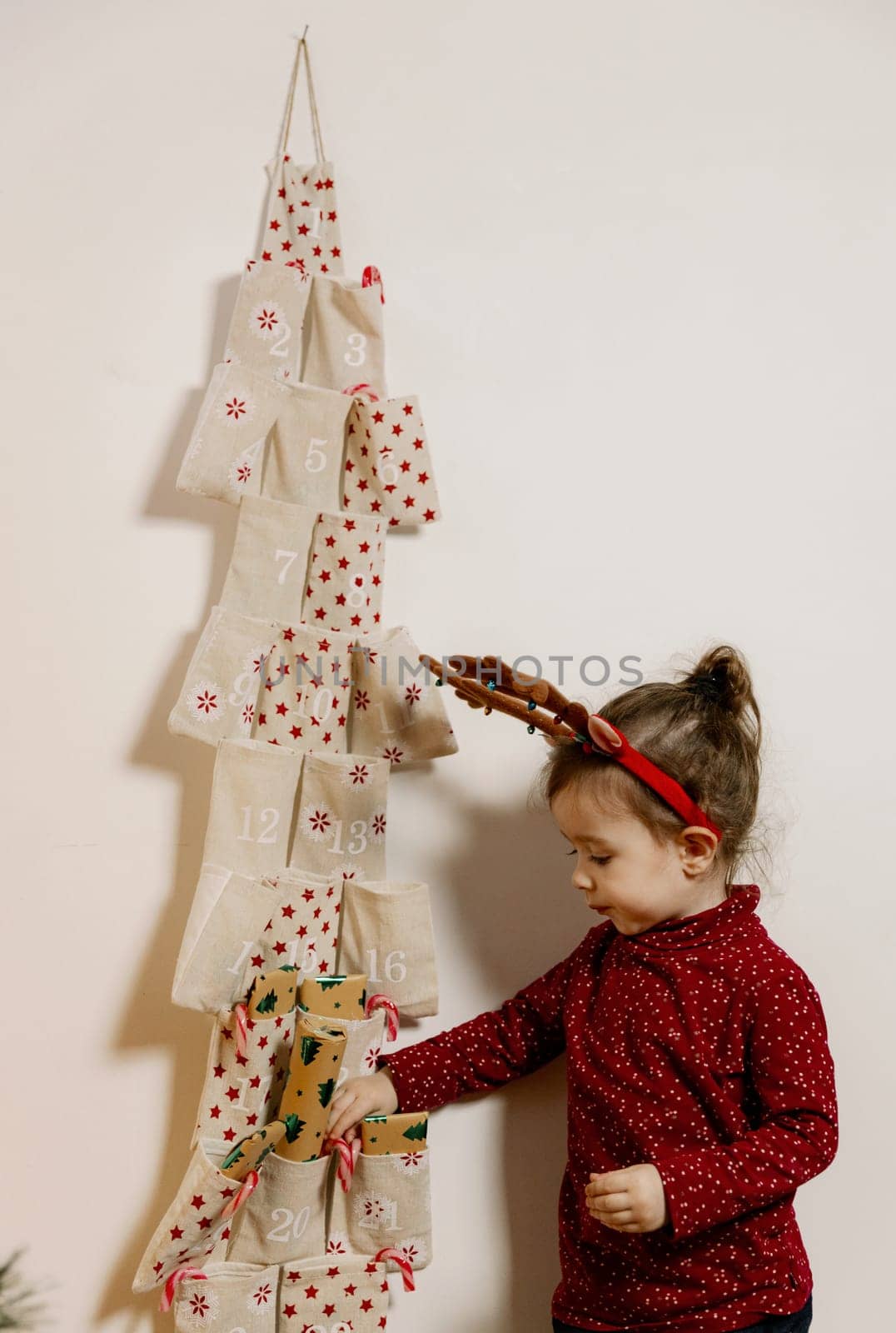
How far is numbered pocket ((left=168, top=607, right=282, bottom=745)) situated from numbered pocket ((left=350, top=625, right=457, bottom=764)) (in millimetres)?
89

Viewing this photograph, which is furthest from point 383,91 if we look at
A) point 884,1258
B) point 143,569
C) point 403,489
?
point 884,1258

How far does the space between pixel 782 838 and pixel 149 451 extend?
2.35 feet

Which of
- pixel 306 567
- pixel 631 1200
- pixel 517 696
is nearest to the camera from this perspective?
pixel 631 1200

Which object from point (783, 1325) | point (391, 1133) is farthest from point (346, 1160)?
point (783, 1325)

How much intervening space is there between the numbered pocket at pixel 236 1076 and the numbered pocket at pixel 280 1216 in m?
0.05

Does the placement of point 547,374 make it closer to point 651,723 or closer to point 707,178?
point 707,178

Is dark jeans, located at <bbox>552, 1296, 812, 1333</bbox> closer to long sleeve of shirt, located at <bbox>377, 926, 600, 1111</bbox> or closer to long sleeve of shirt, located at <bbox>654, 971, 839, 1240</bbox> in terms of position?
long sleeve of shirt, located at <bbox>654, 971, 839, 1240</bbox>

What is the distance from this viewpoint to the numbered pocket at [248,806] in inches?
38.1

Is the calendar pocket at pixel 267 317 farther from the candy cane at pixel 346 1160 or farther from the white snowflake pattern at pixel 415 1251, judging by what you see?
the white snowflake pattern at pixel 415 1251

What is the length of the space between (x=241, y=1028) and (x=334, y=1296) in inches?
10.3

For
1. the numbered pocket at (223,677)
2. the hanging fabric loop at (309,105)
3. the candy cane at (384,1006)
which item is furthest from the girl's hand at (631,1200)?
the hanging fabric loop at (309,105)

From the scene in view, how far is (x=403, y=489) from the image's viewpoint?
3.49 ft

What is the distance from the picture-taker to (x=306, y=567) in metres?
1.04

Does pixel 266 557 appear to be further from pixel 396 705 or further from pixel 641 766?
pixel 641 766
